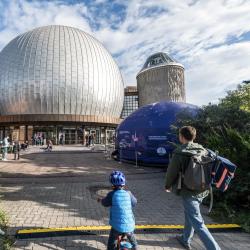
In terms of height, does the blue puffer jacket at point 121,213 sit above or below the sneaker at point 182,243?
above

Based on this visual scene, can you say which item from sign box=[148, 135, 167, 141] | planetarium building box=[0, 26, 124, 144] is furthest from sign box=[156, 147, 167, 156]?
planetarium building box=[0, 26, 124, 144]

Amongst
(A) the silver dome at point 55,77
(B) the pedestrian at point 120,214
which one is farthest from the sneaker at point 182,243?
(A) the silver dome at point 55,77

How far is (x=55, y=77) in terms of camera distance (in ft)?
158

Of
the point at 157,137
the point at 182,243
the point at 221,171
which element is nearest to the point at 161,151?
the point at 157,137

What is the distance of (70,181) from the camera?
10.9 m

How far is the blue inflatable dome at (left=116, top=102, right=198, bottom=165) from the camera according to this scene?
571 inches

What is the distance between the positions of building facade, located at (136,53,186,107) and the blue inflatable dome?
49029 millimetres

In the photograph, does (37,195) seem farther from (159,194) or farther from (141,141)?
(141,141)

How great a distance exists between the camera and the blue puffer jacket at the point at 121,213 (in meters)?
3.97

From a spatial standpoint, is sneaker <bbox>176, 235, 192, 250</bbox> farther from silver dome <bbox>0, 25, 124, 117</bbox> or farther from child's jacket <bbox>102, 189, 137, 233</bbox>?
silver dome <bbox>0, 25, 124, 117</bbox>

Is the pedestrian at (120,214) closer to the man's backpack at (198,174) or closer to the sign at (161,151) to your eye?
the man's backpack at (198,174)

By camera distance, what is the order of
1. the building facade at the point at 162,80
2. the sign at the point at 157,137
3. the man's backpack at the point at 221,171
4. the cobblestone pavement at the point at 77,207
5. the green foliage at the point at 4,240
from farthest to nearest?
1. the building facade at the point at 162,80
2. the sign at the point at 157,137
3. the cobblestone pavement at the point at 77,207
4. the green foliage at the point at 4,240
5. the man's backpack at the point at 221,171

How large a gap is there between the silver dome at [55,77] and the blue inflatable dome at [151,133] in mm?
33365

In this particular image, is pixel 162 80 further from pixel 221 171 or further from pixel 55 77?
pixel 221 171
